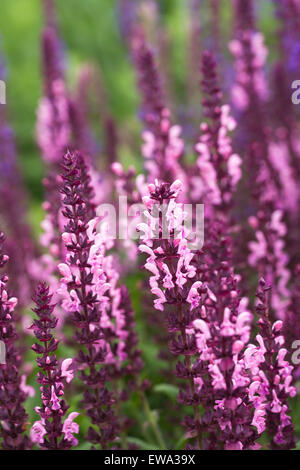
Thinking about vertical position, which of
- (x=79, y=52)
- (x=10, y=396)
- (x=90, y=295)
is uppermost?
(x=79, y=52)

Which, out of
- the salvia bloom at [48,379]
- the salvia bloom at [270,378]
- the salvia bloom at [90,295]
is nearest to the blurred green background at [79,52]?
the salvia bloom at [90,295]

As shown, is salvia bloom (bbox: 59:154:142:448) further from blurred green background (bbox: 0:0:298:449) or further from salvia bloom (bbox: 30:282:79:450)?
blurred green background (bbox: 0:0:298:449)

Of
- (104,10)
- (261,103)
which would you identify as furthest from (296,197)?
(104,10)

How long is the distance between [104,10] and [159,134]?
742 cm

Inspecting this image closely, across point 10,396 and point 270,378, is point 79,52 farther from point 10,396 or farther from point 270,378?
point 270,378

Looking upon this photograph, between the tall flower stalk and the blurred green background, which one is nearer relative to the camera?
the tall flower stalk

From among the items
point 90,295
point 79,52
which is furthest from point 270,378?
point 79,52

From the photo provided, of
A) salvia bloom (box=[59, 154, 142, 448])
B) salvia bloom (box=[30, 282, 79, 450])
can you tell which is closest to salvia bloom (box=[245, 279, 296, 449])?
salvia bloom (box=[59, 154, 142, 448])

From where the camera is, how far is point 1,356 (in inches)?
83.4

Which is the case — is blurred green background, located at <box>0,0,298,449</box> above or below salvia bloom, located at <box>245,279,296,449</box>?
above

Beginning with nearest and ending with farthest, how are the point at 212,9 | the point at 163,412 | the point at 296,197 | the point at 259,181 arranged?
the point at 259,181, the point at 163,412, the point at 296,197, the point at 212,9

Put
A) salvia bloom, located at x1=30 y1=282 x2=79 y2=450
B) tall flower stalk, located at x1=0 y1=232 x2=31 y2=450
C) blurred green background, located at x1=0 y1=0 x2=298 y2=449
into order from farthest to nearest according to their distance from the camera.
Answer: blurred green background, located at x1=0 y1=0 x2=298 y2=449
tall flower stalk, located at x1=0 y1=232 x2=31 y2=450
salvia bloom, located at x1=30 y1=282 x2=79 y2=450

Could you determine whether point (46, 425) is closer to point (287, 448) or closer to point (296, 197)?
point (287, 448)

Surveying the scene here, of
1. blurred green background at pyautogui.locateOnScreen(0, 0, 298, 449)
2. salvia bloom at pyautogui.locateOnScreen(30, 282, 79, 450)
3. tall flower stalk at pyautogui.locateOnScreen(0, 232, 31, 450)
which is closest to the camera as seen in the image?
salvia bloom at pyautogui.locateOnScreen(30, 282, 79, 450)
